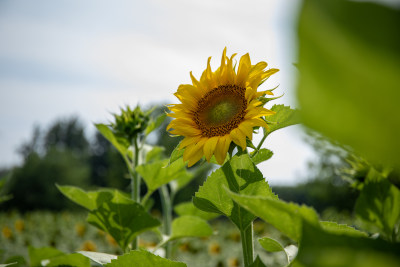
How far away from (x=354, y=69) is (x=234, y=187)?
0.89 ft

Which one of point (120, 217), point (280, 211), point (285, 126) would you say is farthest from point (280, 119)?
point (120, 217)

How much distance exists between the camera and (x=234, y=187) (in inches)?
15.0

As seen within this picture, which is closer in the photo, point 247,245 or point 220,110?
point 247,245

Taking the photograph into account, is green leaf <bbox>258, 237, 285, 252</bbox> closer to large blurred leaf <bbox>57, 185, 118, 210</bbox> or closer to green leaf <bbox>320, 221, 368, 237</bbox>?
green leaf <bbox>320, 221, 368, 237</bbox>

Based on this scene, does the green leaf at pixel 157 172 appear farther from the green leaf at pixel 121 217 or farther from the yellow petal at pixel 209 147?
the yellow petal at pixel 209 147

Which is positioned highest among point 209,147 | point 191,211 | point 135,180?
point 209,147

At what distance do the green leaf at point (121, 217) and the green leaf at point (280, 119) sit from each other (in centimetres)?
28

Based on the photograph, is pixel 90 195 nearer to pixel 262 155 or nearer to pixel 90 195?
pixel 90 195

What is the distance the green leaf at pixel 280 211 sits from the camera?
0.24 m

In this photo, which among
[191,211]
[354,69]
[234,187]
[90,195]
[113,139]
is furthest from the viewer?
[191,211]

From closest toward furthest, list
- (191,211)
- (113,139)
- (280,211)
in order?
(280,211) < (113,139) < (191,211)

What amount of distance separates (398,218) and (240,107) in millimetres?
228

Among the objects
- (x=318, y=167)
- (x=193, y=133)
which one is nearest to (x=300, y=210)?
(x=193, y=133)

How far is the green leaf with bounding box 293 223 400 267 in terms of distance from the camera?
0.14 metres
